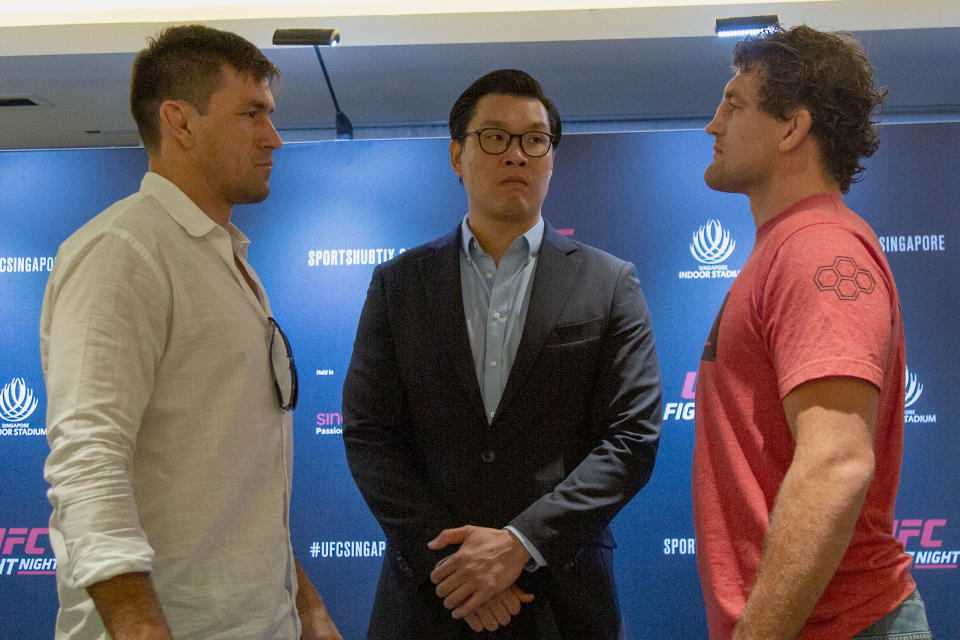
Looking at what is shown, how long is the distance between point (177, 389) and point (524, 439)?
0.81m

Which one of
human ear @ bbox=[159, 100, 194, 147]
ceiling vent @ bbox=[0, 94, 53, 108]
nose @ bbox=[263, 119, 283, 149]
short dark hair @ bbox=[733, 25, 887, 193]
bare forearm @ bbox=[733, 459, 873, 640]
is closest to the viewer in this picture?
bare forearm @ bbox=[733, 459, 873, 640]

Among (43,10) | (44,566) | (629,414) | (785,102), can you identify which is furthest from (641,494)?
(43,10)

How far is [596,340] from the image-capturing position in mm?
1858

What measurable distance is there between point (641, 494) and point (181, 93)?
7.09ft

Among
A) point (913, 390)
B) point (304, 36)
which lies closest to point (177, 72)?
point (304, 36)

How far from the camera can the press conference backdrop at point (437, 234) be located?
294 cm

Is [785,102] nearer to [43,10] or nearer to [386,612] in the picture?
[386,612]

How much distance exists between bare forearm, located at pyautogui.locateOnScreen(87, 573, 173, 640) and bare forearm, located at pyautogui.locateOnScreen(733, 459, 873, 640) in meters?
0.86

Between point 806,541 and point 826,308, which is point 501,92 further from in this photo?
point 806,541

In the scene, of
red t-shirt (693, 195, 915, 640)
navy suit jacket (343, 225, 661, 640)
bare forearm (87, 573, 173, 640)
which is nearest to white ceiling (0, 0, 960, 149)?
navy suit jacket (343, 225, 661, 640)

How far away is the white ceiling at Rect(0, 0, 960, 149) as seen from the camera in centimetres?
366

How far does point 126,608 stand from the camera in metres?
1.09

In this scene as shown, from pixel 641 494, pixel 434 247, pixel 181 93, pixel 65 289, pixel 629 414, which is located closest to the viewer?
pixel 65 289

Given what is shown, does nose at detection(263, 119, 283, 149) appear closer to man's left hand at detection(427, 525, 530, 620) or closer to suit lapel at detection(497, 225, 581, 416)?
suit lapel at detection(497, 225, 581, 416)
